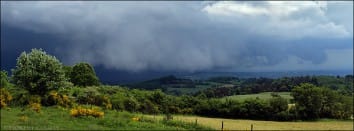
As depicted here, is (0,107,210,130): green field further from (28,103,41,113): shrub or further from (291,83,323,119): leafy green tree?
(291,83,323,119): leafy green tree

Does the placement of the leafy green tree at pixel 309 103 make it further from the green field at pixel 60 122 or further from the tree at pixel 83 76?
the green field at pixel 60 122

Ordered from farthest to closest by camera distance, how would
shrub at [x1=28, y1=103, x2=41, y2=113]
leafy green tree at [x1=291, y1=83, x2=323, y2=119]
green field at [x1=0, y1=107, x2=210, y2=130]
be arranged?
leafy green tree at [x1=291, y1=83, x2=323, y2=119] → shrub at [x1=28, y1=103, x2=41, y2=113] → green field at [x1=0, y1=107, x2=210, y2=130]

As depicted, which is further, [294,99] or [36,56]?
[294,99]

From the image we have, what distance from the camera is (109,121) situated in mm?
41719

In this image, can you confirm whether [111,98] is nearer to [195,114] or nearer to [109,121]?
[195,114]

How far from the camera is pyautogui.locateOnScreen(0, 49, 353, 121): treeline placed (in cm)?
5456

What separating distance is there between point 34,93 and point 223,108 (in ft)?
251

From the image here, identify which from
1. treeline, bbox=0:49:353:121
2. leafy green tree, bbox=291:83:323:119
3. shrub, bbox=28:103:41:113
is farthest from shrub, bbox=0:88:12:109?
leafy green tree, bbox=291:83:323:119

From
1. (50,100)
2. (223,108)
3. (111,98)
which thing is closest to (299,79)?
(223,108)

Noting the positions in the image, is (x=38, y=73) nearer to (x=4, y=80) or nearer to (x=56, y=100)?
(x=56, y=100)

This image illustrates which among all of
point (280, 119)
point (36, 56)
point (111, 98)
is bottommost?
point (280, 119)

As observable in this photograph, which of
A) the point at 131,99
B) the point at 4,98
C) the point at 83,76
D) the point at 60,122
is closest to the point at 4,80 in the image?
the point at 4,98

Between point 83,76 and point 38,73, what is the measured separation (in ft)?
185

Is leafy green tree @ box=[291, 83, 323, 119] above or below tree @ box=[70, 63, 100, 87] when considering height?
below
